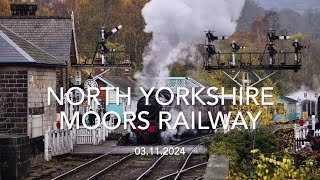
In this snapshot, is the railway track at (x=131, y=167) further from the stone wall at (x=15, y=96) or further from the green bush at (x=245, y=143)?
the stone wall at (x=15, y=96)

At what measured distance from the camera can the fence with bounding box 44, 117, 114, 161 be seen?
24.9m

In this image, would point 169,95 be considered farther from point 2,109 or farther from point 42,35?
point 2,109

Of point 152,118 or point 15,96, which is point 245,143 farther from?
point 152,118

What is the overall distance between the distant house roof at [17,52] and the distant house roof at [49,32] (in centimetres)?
516

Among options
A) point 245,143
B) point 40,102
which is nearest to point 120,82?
point 40,102

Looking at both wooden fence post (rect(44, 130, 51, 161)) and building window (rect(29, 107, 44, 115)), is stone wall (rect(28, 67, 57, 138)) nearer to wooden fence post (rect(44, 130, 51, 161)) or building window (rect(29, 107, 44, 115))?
building window (rect(29, 107, 44, 115))

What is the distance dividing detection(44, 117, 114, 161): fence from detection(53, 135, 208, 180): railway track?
4.69 ft

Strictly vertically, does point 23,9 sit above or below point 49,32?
above

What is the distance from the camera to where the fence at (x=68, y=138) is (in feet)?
81.7

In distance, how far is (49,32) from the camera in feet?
111

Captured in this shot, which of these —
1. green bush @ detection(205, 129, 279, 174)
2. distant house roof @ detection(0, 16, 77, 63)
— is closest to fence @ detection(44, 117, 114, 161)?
distant house roof @ detection(0, 16, 77, 63)

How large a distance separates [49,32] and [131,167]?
11.7 metres

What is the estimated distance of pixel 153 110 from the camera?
3397 cm

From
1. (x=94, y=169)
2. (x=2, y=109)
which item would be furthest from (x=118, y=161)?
(x=2, y=109)
